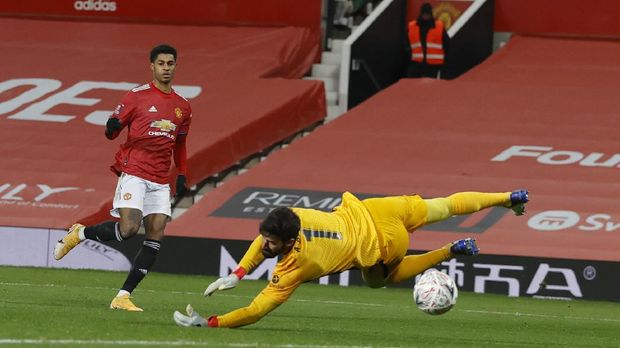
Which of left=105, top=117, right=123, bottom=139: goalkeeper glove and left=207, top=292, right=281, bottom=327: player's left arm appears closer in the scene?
left=207, top=292, right=281, bottom=327: player's left arm

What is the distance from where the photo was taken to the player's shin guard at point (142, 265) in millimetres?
Answer: 11664

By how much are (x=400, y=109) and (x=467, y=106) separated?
37.3 inches

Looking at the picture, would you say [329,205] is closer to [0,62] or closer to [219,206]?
[219,206]

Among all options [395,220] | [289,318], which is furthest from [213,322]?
[289,318]

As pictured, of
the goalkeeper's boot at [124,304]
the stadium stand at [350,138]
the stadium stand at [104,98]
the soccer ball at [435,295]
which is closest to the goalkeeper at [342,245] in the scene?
the soccer ball at [435,295]

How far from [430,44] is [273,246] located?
41.4 feet

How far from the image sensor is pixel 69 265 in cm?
1827

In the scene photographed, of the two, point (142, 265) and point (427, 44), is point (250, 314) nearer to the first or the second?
point (142, 265)

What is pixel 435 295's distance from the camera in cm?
1045

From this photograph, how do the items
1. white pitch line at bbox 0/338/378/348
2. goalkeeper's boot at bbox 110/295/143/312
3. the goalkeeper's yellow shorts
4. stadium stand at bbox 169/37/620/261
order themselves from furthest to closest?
1. stadium stand at bbox 169/37/620/261
2. goalkeeper's boot at bbox 110/295/143/312
3. the goalkeeper's yellow shorts
4. white pitch line at bbox 0/338/378/348

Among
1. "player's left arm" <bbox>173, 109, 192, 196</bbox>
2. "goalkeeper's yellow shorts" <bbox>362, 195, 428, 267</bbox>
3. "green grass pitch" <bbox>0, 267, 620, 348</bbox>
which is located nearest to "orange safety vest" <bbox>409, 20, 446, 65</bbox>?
"green grass pitch" <bbox>0, 267, 620, 348</bbox>

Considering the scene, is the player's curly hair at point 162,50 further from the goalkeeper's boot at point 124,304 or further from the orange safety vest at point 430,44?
the orange safety vest at point 430,44

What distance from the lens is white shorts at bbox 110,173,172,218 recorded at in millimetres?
11820

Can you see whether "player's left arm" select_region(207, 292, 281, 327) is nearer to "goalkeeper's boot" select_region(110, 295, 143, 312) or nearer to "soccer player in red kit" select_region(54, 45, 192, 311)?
"goalkeeper's boot" select_region(110, 295, 143, 312)
